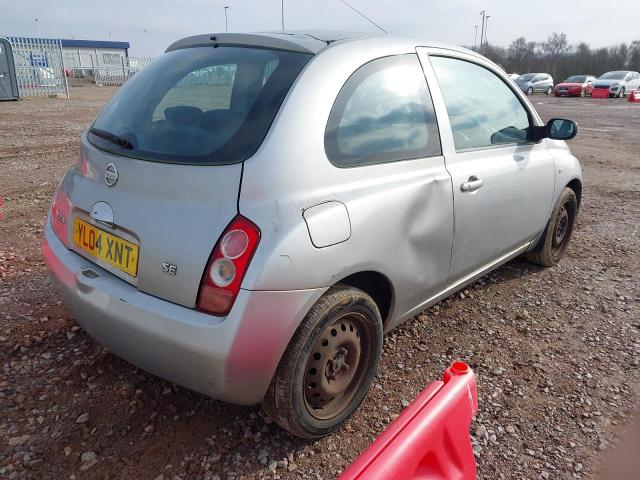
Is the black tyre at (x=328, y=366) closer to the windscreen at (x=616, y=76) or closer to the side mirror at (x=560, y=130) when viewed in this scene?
the side mirror at (x=560, y=130)

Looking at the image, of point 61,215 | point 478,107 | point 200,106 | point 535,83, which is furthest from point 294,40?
point 535,83

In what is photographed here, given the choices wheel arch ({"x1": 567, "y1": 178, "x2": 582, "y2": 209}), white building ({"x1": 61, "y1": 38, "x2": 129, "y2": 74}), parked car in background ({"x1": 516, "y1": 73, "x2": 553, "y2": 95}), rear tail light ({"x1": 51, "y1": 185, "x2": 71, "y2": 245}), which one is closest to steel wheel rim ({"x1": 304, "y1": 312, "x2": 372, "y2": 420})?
rear tail light ({"x1": 51, "y1": 185, "x2": 71, "y2": 245})

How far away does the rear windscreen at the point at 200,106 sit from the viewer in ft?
6.49

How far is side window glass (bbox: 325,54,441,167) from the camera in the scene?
2121 mm

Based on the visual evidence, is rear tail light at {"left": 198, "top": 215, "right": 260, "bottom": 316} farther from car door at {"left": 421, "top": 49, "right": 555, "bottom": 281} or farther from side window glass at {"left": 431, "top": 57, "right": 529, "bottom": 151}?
side window glass at {"left": 431, "top": 57, "right": 529, "bottom": 151}

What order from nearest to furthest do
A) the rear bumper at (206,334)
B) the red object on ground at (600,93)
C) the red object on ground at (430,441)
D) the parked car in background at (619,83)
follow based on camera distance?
the red object on ground at (430,441) → the rear bumper at (206,334) → the parked car in background at (619,83) → the red object on ground at (600,93)

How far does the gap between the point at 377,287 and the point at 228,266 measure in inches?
34.4

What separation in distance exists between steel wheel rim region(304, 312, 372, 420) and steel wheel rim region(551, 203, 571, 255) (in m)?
2.45

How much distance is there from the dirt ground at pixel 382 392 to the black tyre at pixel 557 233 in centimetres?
11

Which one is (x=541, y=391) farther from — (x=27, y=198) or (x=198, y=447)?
(x=27, y=198)

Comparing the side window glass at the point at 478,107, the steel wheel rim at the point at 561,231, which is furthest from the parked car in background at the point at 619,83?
the side window glass at the point at 478,107

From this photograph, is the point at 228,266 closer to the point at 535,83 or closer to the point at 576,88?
the point at 576,88

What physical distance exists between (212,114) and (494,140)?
5.93 feet

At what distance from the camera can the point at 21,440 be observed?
83.1 inches
